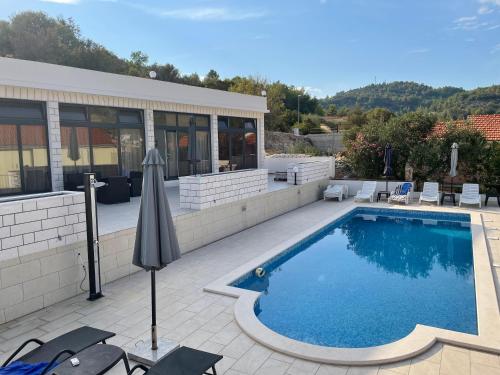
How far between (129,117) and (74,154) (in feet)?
8.91

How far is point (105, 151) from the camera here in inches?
473

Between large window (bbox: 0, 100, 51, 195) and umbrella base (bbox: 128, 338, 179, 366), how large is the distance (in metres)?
7.40

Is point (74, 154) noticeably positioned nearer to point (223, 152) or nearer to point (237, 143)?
point (223, 152)

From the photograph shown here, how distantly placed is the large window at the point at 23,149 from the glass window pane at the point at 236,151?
29.2 feet

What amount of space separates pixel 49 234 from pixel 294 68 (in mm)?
51377

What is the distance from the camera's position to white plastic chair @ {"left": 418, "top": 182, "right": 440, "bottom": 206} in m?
14.8

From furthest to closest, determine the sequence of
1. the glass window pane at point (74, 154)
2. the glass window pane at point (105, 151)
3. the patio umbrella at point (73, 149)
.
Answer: the glass window pane at point (105, 151), the patio umbrella at point (73, 149), the glass window pane at point (74, 154)

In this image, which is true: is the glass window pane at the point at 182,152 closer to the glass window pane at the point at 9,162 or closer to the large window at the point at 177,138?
the large window at the point at 177,138

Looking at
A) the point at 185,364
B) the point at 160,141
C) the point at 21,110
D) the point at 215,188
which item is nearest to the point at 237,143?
the point at 160,141

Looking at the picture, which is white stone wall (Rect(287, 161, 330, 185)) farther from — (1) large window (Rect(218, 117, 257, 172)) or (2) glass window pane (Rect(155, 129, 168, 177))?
(2) glass window pane (Rect(155, 129, 168, 177))

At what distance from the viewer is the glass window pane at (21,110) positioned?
953 centimetres

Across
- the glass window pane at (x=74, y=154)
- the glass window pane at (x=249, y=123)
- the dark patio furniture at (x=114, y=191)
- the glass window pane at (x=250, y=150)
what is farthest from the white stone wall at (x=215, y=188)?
the glass window pane at (x=249, y=123)

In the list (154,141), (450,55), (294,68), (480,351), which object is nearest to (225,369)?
(480,351)

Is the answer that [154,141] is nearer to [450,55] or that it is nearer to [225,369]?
[225,369]
